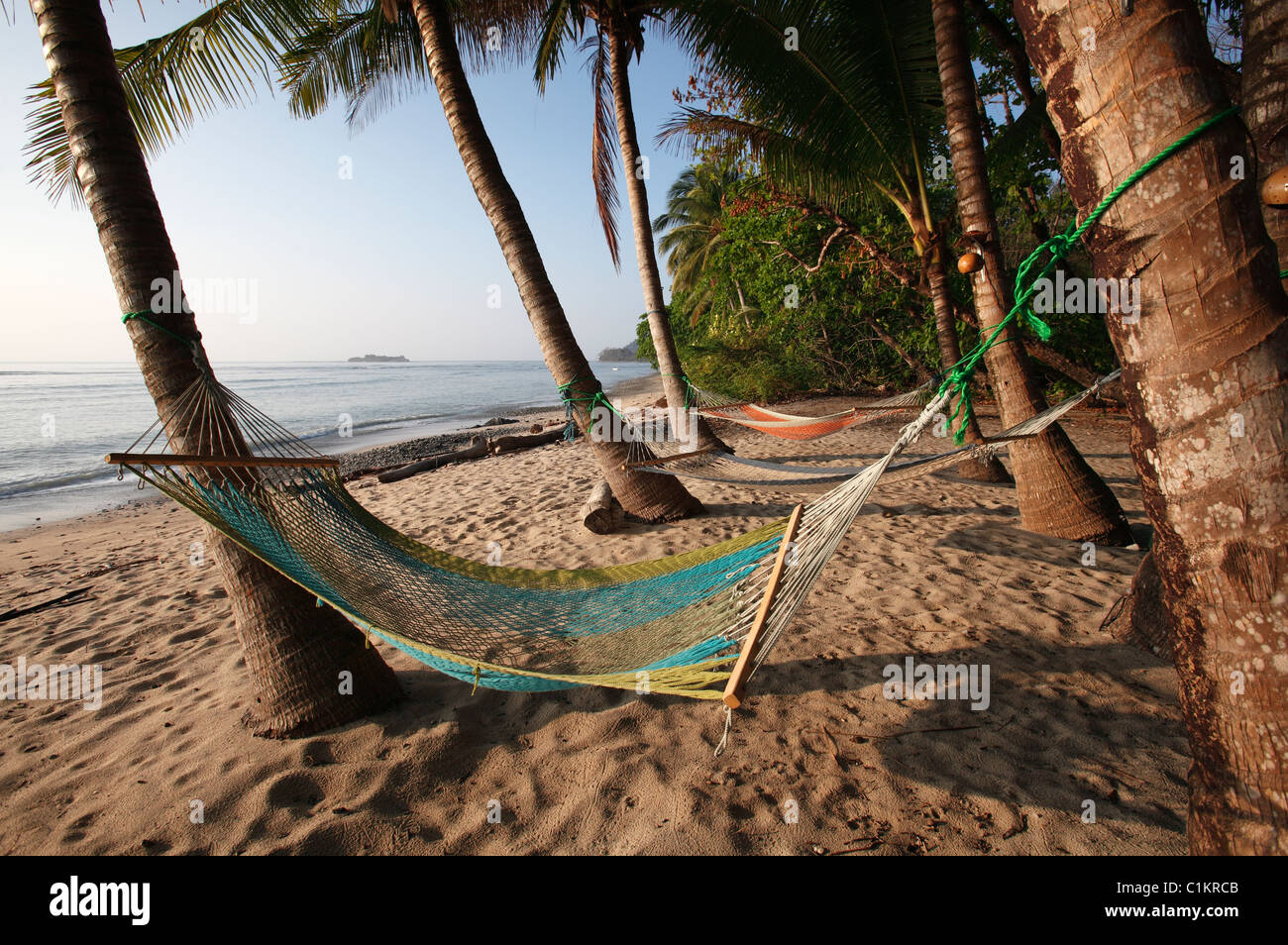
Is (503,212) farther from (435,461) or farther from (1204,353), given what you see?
(435,461)

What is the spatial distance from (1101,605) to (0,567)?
7408 mm

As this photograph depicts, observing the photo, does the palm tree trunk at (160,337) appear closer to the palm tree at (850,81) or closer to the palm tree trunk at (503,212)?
the palm tree trunk at (503,212)

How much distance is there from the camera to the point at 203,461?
192 cm

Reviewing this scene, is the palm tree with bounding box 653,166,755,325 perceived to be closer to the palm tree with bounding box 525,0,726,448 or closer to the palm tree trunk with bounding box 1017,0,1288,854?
the palm tree with bounding box 525,0,726,448

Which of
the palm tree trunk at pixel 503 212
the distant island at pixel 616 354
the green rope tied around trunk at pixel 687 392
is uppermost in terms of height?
the distant island at pixel 616 354

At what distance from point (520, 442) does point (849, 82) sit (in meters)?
5.65

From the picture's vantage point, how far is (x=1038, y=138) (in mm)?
6391

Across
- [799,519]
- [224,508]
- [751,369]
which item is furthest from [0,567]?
[751,369]

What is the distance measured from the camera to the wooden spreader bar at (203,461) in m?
1.75

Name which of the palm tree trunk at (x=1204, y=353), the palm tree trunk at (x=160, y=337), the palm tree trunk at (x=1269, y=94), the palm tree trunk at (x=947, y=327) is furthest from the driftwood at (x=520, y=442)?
the palm tree trunk at (x=1204, y=353)

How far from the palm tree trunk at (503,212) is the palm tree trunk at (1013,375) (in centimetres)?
247

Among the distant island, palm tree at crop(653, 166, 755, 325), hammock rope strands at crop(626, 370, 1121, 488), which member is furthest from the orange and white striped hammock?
the distant island

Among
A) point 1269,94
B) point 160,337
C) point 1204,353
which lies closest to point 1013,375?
point 1269,94

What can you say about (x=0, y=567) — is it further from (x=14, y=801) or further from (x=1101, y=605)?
(x=1101, y=605)
